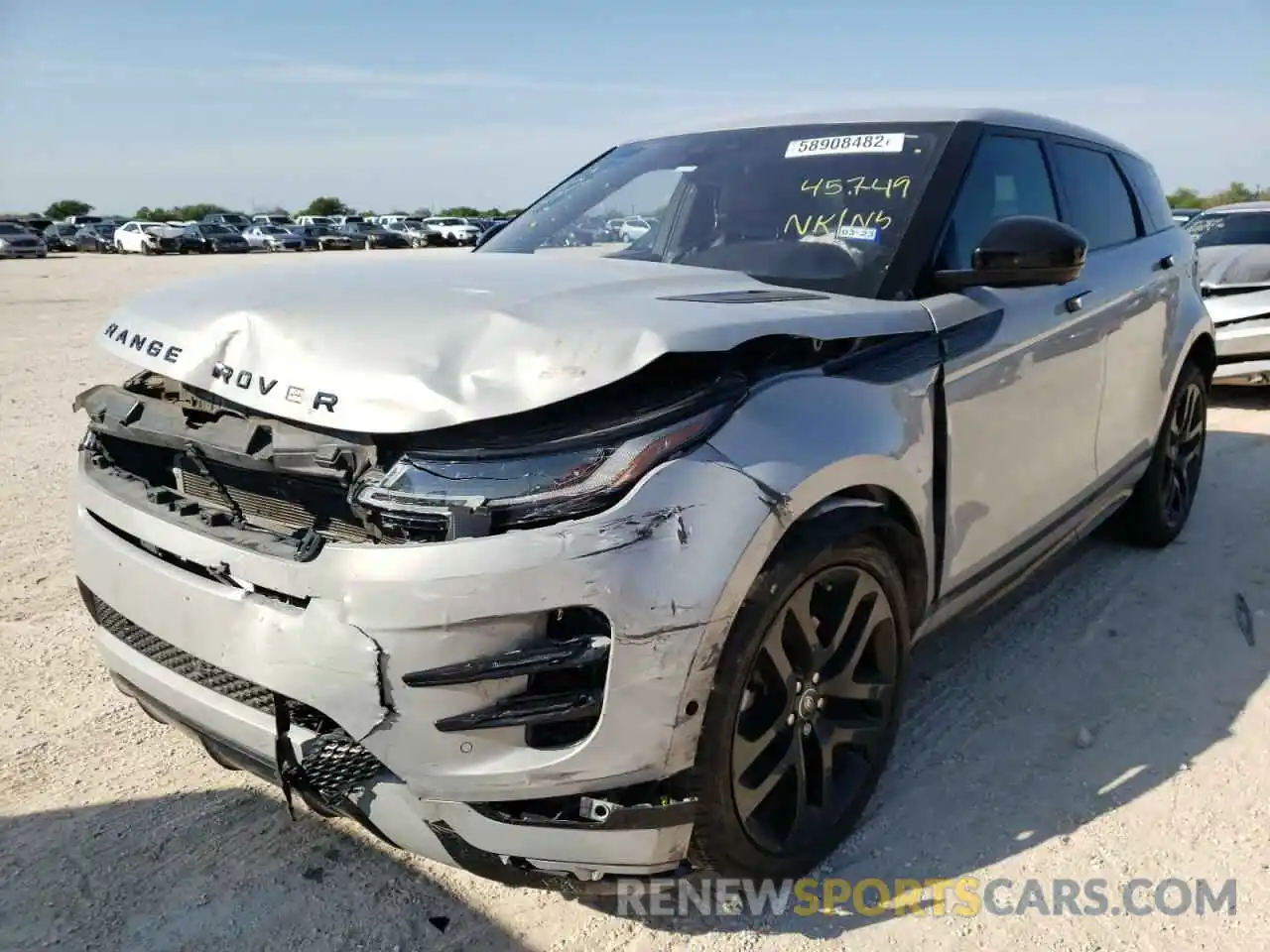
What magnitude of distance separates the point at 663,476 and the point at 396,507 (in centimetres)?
51

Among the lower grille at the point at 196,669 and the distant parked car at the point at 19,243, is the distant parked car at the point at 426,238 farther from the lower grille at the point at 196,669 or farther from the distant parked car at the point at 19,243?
the lower grille at the point at 196,669

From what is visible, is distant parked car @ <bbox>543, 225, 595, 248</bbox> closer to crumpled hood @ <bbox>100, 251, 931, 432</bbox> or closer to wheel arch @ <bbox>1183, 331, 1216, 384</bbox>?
crumpled hood @ <bbox>100, 251, 931, 432</bbox>

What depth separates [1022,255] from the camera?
2709mm

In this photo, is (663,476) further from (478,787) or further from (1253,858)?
(1253,858)

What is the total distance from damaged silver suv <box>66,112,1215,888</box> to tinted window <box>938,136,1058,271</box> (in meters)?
0.02

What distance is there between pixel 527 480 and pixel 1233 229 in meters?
9.61

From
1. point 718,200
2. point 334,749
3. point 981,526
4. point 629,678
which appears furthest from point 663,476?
point 718,200

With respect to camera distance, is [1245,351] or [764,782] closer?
[764,782]

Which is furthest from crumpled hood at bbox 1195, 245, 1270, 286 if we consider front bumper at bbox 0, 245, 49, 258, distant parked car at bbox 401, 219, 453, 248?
distant parked car at bbox 401, 219, 453, 248

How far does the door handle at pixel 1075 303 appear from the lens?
3326mm

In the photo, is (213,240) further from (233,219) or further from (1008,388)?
(1008,388)

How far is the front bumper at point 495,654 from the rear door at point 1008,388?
102 centimetres

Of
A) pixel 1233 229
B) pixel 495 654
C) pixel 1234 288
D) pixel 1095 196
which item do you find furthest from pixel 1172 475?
pixel 1233 229

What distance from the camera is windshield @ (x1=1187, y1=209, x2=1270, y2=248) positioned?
353 inches
